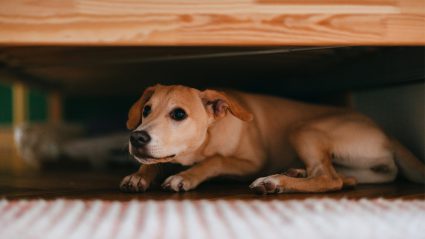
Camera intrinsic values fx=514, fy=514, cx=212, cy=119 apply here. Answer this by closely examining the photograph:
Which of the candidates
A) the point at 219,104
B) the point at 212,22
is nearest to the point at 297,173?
the point at 219,104

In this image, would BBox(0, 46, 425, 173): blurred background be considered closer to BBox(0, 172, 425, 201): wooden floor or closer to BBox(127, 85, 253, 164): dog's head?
BBox(127, 85, 253, 164): dog's head

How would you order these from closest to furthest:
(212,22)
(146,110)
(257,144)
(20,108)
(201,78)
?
(212,22), (146,110), (257,144), (201,78), (20,108)

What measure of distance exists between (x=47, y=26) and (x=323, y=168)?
0.94 m

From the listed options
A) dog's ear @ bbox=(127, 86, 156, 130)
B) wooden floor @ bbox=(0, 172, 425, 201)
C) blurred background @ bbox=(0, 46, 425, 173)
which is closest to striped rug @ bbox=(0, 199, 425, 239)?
wooden floor @ bbox=(0, 172, 425, 201)

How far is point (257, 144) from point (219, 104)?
267mm

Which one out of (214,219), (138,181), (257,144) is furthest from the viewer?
(257,144)

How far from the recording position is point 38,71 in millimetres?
2643

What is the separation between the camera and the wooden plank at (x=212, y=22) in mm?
1234

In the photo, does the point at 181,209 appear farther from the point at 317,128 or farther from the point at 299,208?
the point at 317,128

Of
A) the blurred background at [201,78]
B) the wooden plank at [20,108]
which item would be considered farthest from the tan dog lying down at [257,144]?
the wooden plank at [20,108]

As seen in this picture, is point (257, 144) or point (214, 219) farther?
point (257, 144)

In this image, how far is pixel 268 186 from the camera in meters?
1.49

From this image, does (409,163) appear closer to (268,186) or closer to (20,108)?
(268,186)

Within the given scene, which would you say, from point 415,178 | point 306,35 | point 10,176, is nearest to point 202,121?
Answer: point 306,35
